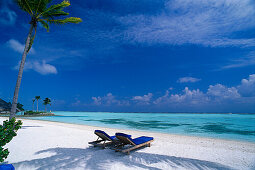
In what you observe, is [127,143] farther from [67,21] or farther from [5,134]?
[67,21]

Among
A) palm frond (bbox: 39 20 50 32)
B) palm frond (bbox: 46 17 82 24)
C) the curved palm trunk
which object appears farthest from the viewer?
palm frond (bbox: 39 20 50 32)

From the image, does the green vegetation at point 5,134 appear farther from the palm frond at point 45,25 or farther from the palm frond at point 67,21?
the palm frond at point 45,25

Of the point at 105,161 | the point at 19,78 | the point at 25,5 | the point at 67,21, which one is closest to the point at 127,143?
the point at 105,161

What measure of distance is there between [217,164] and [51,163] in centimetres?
546

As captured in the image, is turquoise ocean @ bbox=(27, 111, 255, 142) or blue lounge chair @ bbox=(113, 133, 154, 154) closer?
blue lounge chair @ bbox=(113, 133, 154, 154)

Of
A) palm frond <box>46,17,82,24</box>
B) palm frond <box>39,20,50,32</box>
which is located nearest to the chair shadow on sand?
palm frond <box>46,17,82,24</box>

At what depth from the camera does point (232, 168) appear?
4336 millimetres

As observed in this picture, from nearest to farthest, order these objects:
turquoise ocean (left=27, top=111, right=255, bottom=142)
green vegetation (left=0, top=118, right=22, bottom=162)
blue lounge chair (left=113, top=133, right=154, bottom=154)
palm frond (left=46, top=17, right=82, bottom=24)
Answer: green vegetation (left=0, top=118, right=22, bottom=162)
blue lounge chair (left=113, top=133, right=154, bottom=154)
palm frond (left=46, top=17, right=82, bottom=24)
turquoise ocean (left=27, top=111, right=255, bottom=142)

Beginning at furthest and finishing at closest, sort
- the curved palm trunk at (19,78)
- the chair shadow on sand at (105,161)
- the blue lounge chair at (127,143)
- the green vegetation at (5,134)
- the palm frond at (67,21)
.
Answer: the palm frond at (67,21) → the curved palm trunk at (19,78) → the blue lounge chair at (127,143) → the chair shadow on sand at (105,161) → the green vegetation at (5,134)

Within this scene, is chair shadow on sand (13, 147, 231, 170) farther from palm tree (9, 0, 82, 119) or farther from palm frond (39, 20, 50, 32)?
palm frond (39, 20, 50, 32)

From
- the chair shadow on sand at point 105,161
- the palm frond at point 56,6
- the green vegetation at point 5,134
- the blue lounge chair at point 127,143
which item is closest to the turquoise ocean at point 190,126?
the blue lounge chair at point 127,143

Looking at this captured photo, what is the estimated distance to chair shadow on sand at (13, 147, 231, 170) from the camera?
4285mm

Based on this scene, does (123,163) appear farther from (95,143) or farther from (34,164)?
(34,164)

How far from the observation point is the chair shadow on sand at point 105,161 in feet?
14.1
